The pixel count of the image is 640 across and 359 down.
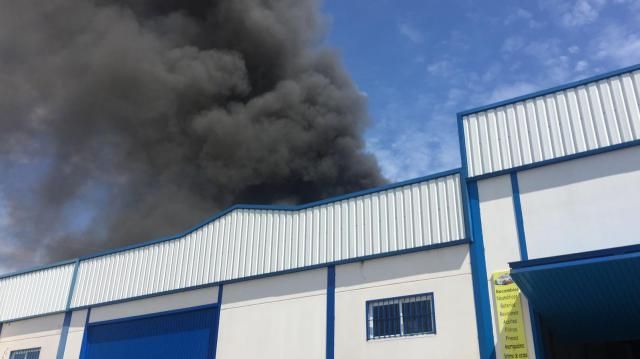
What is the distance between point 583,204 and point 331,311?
7.25m

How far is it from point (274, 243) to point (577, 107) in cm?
971

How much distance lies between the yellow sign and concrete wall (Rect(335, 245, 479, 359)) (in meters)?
0.68

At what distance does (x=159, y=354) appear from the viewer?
19203mm

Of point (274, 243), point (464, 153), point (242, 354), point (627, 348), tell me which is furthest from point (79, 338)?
point (627, 348)

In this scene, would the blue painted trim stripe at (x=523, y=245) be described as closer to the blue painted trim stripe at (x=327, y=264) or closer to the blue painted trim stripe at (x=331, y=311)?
the blue painted trim stripe at (x=327, y=264)

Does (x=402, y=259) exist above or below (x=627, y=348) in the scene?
above

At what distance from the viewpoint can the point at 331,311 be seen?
16.0 meters

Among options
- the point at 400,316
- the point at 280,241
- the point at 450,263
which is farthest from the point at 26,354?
the point at 450,263

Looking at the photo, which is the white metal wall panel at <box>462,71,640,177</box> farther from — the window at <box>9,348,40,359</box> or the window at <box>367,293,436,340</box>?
the window at <box>9,348,40,359</box>

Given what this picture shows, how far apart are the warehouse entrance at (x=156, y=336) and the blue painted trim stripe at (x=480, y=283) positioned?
8862 mm

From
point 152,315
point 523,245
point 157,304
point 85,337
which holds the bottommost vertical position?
point 85,337

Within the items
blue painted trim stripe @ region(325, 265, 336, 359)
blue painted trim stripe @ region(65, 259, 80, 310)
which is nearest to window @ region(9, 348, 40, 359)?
blue painted trim stripe @ region(65, 259, 80, 310)

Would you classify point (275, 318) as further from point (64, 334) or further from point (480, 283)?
point (64, 334)

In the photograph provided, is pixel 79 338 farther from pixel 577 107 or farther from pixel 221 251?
pixel 577 107
